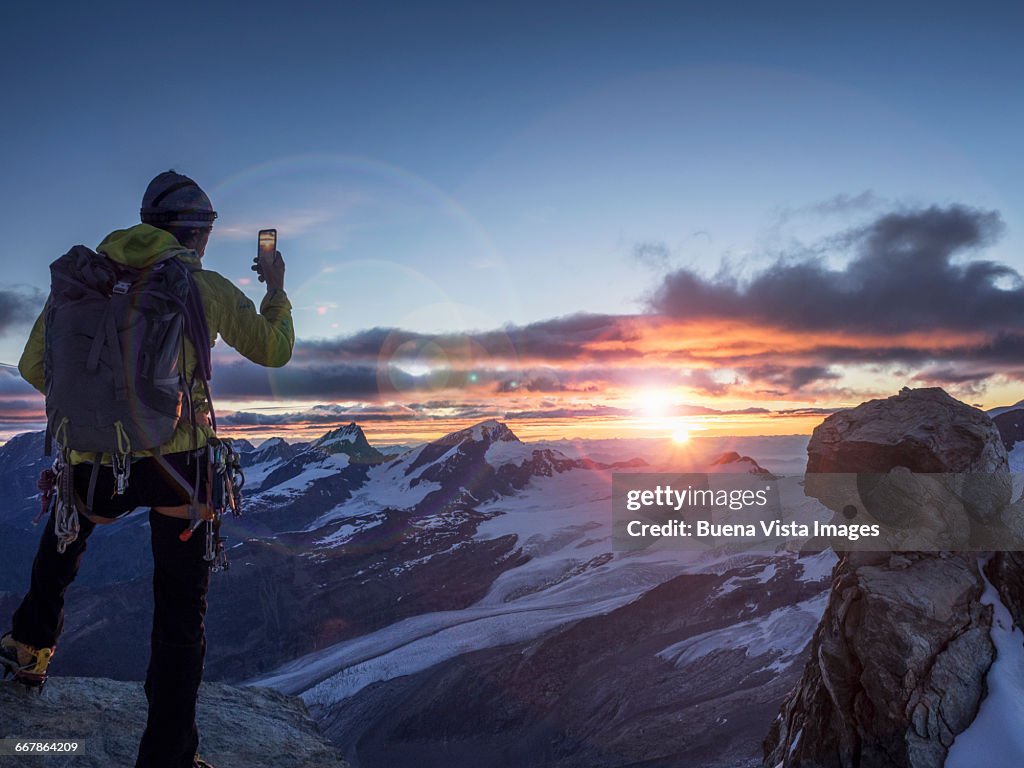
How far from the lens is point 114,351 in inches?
198

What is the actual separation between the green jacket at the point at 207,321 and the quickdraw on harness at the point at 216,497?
0.51 feet

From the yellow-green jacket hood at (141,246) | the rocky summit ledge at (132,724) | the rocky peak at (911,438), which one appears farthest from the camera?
the rocky peak at (911,438)

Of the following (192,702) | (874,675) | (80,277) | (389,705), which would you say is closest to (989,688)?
(874,675)

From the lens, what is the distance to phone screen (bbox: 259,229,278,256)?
239 inches

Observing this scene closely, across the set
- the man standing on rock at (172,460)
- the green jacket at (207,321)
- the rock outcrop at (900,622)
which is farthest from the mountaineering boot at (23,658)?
the rock outcrop at (900,622)

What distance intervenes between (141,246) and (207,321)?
741mm

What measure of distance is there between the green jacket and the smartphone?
0.93 ft

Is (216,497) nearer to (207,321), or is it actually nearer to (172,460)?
(172,460)

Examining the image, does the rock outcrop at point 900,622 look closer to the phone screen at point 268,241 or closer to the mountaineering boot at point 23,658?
the phone screen at point 268,241

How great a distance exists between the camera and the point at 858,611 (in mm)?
11961

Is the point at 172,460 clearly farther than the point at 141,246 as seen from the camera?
Yes

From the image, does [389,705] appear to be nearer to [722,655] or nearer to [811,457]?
[722,655]

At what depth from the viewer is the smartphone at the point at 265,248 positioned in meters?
6.02

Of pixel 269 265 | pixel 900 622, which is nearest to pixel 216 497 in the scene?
pixel 269 265
